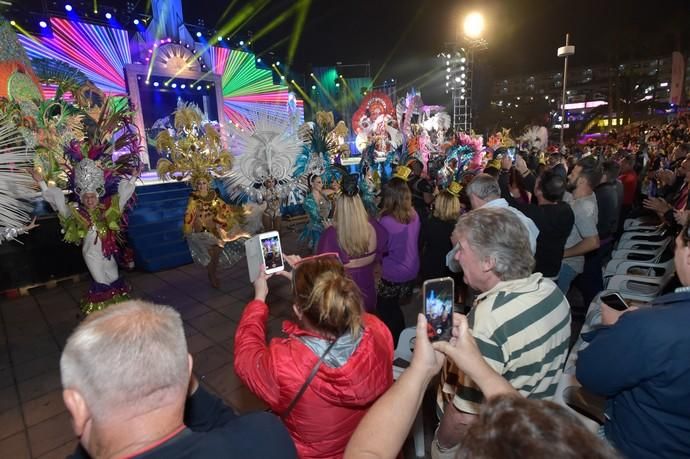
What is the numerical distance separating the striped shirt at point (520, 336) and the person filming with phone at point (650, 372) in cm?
18

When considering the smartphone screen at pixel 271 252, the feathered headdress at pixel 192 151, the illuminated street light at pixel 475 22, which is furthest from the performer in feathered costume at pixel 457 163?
the illuminated street light at pixel 475 22

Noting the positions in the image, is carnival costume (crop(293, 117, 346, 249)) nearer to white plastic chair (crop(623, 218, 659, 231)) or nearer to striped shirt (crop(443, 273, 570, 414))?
striped shirt (crop(443, 273, 570, 414))

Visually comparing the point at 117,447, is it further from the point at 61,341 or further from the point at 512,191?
the point at 512,191

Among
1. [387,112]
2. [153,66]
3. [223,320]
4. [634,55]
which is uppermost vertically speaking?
[634,55]

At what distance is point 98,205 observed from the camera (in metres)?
4.52

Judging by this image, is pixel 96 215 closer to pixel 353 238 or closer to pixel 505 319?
pixel 353 238

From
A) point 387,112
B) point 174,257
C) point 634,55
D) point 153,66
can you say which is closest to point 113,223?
point 174,257

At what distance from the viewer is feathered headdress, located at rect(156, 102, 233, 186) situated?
6.25 metres

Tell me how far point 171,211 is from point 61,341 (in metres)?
4.49

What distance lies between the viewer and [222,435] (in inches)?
35.9

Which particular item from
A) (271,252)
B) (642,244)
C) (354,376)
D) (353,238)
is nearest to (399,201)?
(353,238)

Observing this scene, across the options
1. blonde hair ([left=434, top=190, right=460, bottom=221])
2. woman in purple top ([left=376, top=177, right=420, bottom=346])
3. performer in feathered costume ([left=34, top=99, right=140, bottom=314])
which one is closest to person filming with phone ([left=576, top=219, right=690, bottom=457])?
woman in purple top ([left=376, top=177, right=420, bottom=346])

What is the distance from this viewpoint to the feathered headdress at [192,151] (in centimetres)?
625

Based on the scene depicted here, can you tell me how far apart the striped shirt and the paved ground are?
2.39 meters
